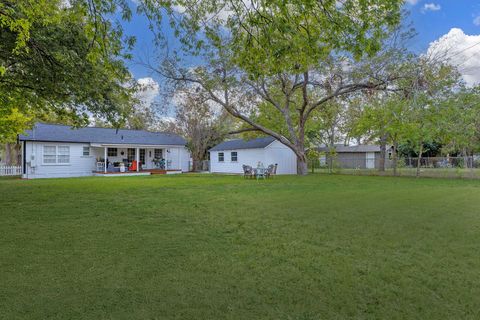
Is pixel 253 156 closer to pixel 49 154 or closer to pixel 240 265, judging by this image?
pixel 49 154

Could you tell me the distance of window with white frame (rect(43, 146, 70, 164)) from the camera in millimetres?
19172

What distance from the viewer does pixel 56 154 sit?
19.6 m

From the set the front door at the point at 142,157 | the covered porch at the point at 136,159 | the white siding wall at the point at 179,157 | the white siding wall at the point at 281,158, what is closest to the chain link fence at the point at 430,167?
the white siding wall at the point at 281,158

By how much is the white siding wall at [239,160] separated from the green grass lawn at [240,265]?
1527 cm

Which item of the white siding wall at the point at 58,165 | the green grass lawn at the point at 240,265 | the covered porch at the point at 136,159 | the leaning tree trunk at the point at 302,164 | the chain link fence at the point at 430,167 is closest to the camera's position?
the green grass lawn at the point at 240,265

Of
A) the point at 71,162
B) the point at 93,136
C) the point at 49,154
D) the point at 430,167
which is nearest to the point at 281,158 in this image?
the point at 430,167

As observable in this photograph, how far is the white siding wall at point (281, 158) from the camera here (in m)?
21.5

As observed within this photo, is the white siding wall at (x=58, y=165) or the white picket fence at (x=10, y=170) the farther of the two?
the white picket fence at (x=10, y=170)

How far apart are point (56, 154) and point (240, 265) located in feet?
66.8

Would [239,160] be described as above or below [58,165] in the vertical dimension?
above

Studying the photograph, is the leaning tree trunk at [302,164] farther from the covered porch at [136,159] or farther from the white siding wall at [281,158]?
the covered porch at [136,159]

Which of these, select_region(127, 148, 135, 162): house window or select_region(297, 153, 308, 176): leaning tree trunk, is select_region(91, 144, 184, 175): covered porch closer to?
select_region(127, 148, 135, 162): house window

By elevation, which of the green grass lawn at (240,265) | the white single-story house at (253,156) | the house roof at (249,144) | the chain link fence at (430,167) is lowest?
the green grass lawn at (240,265)

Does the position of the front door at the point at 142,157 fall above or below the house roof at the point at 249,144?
below
